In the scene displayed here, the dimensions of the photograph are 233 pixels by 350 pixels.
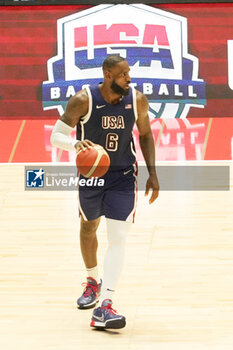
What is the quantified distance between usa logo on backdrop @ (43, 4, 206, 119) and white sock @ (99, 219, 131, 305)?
28.4 ft

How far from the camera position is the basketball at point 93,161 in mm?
6016

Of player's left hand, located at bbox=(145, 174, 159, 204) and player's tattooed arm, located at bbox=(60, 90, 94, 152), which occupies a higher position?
player's tattooed arm, located at bbox=(60, 90, 94, 152)

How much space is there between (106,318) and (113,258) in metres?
0.42

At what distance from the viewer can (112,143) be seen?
6383mm

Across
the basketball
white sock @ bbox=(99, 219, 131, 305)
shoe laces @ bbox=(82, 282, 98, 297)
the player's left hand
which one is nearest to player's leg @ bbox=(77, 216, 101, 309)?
shoe laces @ bbox=(82, 282, 98, 297)

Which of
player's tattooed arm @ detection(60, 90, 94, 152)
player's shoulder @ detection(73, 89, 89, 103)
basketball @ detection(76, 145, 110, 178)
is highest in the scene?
player's shoulder @ detection(73, 89, 89, 103)

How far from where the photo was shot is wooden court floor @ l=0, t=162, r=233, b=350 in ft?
19.7

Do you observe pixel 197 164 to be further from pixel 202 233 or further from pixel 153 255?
pixel 153 255

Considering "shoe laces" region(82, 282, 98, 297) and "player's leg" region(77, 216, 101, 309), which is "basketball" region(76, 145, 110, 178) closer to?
"player's leg" region(77, 216, 101, 309)

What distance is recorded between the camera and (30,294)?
23.0ft

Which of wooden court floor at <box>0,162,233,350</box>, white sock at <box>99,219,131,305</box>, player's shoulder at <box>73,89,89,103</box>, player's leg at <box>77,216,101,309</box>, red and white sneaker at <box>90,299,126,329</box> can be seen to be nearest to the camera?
wooden court floor at <box>0,162,233,350</box>

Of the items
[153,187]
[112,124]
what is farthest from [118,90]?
[153,187]

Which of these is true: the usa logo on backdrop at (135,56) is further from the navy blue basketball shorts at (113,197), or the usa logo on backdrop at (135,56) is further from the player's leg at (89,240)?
the navy blue basketball shorts at (113,197)

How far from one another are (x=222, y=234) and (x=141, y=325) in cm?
269
